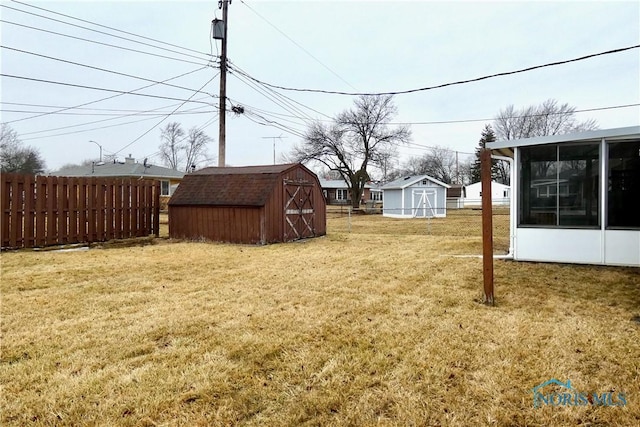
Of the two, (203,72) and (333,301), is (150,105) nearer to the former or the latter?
(203,72)

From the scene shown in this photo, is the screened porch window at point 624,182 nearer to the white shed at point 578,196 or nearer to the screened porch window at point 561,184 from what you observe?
the white shed at point 578,196

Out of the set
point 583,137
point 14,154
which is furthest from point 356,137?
point 14,154

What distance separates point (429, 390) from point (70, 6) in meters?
15.5

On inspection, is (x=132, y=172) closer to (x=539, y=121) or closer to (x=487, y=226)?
(x=487, y=226)

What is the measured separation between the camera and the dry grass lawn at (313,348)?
226 centimetres

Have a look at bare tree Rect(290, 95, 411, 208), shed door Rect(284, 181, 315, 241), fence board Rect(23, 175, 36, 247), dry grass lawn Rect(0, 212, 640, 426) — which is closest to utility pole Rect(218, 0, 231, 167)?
shed door Rect(284, 181, 315, 241)

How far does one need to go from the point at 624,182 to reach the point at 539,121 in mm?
38603

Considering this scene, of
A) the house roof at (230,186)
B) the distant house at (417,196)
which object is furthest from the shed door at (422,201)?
the house roof at (230,186)

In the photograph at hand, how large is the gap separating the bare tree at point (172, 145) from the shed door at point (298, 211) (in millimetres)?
41514

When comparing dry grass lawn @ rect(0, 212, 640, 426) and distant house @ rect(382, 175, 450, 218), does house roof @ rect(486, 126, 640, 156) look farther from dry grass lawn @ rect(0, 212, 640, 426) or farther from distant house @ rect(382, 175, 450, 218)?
distant house @ rect(382, 175, 450, 218)

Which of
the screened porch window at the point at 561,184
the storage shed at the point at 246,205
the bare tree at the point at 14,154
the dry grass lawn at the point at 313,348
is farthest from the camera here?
the bare tree at the point at 14,154

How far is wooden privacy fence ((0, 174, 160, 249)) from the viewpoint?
353 inches

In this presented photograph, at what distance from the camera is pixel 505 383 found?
2.56 metres

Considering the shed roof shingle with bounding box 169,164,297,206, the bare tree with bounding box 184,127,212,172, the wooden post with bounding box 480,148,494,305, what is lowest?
the wooden post with bounding box 480,148,494,305
